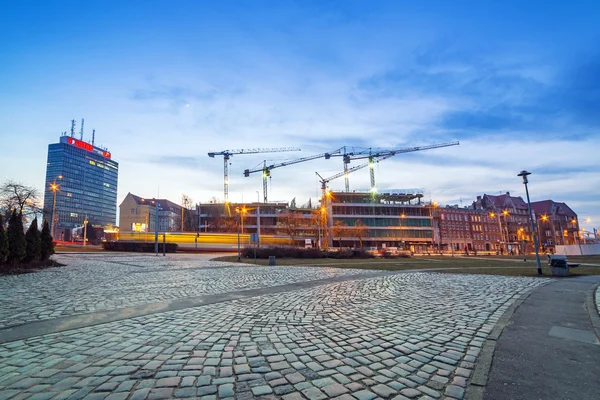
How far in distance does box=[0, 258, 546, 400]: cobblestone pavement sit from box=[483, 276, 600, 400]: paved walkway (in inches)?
15.8

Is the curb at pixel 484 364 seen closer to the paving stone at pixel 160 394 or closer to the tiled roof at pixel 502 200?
the paving stone at pixel 160 394

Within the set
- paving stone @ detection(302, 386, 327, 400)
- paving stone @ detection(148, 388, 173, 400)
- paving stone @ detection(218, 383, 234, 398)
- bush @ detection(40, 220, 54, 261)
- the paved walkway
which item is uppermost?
bush @ detection(40, 220, 54, 261)

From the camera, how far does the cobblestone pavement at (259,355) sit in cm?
346

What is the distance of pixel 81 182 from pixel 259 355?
627 ft

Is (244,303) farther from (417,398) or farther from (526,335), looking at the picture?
(526,335)

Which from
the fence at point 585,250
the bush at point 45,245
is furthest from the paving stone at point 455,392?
the fence at point 585,250

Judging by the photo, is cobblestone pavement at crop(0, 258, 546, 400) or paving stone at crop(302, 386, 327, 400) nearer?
paving stone at crop(302, 386, 327, 400)

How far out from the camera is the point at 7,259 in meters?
16.8

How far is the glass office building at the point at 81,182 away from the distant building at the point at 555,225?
211065mm

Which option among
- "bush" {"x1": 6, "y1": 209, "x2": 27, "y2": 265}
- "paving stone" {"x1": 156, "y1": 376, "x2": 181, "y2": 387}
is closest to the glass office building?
"bush" {"x1": 6, "y1": 209, "x2": 27, "y2": 265}

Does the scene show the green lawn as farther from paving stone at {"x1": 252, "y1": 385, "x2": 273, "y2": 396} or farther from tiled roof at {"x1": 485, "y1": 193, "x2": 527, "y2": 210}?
tiled roof at {"x1": 485, "y1": 193, "x2": 527, "y2": 210}

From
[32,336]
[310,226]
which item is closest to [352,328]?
[32,336]

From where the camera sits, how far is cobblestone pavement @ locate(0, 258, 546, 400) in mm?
3457

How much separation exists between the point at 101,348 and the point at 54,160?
191 m
